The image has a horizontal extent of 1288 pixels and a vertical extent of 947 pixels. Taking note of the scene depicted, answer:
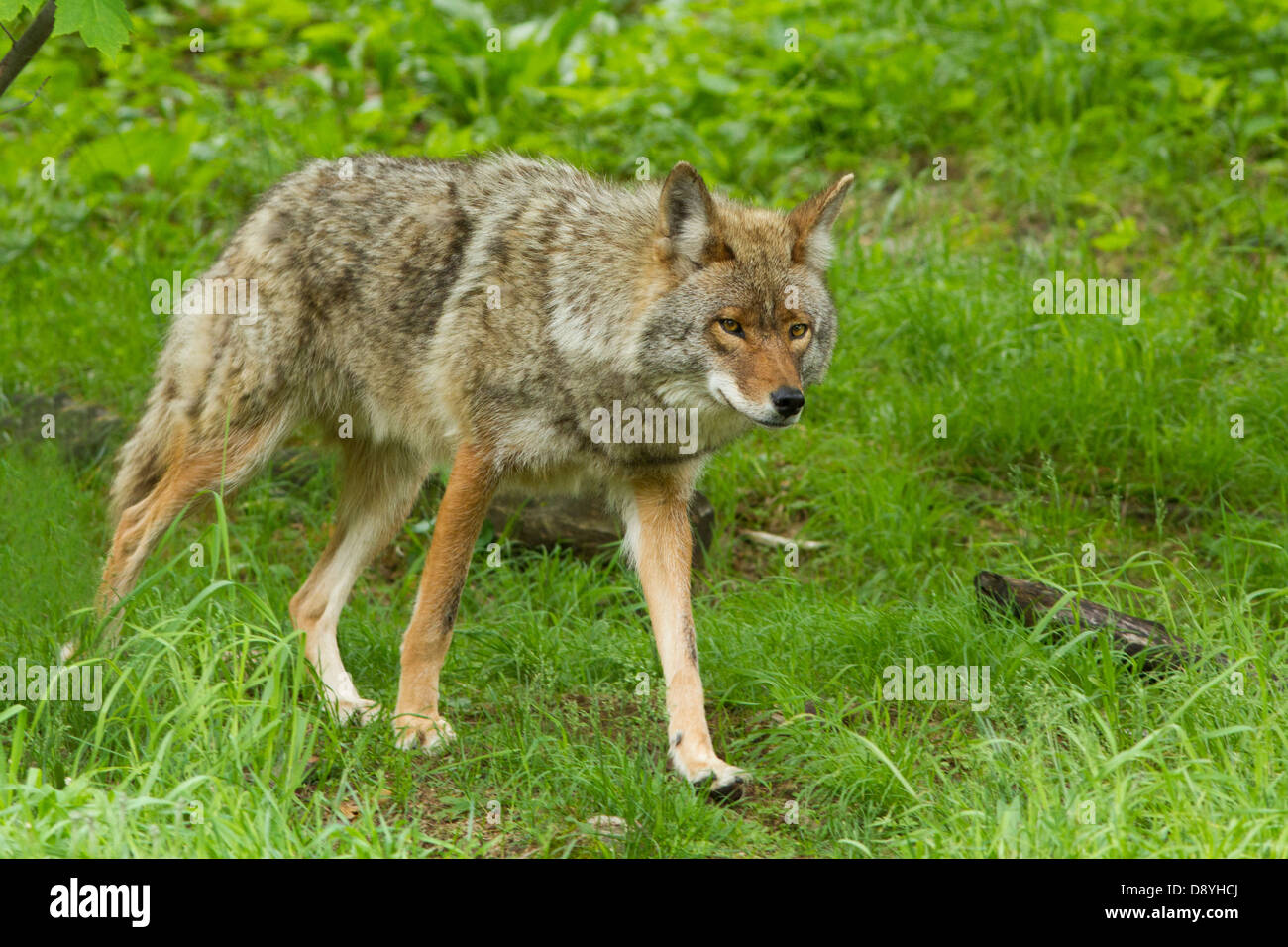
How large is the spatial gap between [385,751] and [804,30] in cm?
691

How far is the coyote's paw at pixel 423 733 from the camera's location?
183 inches

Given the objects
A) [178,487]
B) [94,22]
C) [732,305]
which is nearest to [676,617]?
[732,305]

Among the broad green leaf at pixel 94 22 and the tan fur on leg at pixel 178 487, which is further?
the tan fur on leg at pixel 178 487

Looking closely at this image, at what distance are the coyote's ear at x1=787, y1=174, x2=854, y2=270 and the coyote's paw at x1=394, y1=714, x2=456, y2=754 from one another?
2200 millimetres

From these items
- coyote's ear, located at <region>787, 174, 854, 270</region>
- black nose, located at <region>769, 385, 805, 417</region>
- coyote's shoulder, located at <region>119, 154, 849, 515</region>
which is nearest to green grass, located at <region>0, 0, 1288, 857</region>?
coyote's shoulder, located at <region>119, 154, 849, 515</region>

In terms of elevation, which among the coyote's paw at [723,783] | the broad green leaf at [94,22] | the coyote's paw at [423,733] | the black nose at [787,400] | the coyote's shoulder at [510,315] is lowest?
the coyote's paw at [723,783]

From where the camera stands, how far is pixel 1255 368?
6949 mm

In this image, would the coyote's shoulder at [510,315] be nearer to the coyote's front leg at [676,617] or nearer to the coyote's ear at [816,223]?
the coyote's ear at [816,223]

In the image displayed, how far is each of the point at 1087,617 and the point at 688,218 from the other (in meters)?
2.09

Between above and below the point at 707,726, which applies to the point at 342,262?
above

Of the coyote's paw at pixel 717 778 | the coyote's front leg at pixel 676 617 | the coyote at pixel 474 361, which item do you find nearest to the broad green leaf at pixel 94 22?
the coyote at pixel 474 361

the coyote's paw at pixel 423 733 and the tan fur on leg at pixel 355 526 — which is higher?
the tan fur on leg at pixel 355 526
